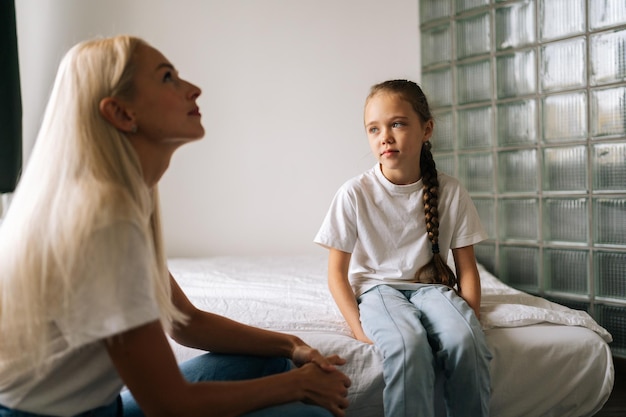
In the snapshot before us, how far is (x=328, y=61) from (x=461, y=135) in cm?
82

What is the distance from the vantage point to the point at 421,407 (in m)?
1.18

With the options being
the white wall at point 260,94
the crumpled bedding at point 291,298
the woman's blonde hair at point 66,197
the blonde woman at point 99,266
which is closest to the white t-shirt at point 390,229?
the crumpled bedding at point 291,298

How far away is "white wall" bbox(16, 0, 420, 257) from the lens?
285 centimetres

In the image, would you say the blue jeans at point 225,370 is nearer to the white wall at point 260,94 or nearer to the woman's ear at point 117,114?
Answer: the woman's ear at point 117,114

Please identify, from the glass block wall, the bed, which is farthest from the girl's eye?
the glass block wall

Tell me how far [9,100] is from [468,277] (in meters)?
1.95

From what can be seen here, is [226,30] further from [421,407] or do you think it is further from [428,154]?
[421,407]

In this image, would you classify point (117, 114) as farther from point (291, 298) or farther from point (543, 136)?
point (543, 136)

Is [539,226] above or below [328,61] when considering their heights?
below

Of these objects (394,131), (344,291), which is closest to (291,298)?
(344,291)

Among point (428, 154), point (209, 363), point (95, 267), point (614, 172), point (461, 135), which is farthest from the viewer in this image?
point (461, 135)

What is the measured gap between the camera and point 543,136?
2.16 m

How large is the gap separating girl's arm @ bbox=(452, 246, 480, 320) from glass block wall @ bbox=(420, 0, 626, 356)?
713mm

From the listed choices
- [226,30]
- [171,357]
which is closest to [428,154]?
[171,357]
